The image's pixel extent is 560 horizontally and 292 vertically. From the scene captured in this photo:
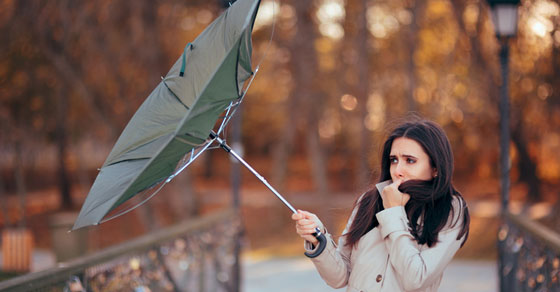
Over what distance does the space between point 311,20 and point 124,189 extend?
13.9 m

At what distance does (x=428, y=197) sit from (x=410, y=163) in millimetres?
164

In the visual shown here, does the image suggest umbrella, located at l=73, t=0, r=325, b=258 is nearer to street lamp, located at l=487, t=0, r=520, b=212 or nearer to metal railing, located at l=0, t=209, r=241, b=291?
metal railing, located at l=0, t=209, r=241, b=291

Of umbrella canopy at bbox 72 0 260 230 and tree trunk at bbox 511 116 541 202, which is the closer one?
umbrella canopy at bbox 72 0 260 230

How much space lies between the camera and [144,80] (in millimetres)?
17609

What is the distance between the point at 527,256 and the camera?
536cm

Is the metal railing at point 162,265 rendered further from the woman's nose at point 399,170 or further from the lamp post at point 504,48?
the lamp post at point 504,48

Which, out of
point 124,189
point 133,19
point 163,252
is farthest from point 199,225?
point 133,19

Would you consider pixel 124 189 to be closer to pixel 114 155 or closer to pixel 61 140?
pixel 114 155

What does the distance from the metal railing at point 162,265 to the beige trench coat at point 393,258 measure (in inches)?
59.6

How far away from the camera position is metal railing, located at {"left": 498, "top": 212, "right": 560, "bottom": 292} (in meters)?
4.38

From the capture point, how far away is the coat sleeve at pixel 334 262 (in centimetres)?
286

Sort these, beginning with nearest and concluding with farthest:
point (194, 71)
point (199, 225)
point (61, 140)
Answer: point (194, 71), point (199, 225), point (61, 140)

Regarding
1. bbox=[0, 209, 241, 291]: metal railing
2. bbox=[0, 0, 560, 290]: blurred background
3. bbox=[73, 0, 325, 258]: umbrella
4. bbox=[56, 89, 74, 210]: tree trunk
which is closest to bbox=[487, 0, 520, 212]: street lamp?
bbox=[0, 209, 241, 291]: metal railing

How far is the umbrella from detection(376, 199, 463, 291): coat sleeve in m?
0.29
